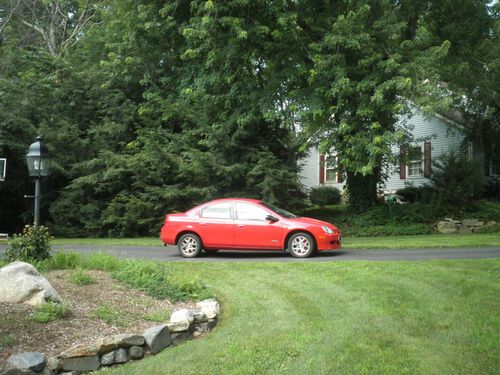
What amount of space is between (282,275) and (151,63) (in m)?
12.5

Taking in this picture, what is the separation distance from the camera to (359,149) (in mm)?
16688

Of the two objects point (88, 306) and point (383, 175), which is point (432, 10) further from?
point (88, 306)

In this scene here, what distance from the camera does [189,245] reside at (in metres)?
13.7

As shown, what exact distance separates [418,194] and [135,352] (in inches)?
797

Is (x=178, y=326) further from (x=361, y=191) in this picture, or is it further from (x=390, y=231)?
(x=361, y=191)

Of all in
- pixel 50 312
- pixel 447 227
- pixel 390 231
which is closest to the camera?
pixel 50 312

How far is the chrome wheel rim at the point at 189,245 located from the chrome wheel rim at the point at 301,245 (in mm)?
2531

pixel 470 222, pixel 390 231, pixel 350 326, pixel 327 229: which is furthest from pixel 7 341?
pixel 470 222

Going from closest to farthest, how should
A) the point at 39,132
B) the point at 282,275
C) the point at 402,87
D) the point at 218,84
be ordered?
the point at 282,275
the point at 402,87
the point at 218,84
the point at 39,132

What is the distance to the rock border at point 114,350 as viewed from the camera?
4727 mm

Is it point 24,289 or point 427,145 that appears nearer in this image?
point 24,289

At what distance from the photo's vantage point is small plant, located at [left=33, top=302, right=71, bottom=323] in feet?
Answer: 18.8

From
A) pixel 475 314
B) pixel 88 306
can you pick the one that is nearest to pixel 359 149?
pixel 475 314

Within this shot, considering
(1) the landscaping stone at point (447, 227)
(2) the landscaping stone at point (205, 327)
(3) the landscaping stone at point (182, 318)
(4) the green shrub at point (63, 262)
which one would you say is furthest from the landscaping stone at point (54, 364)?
(1) the landscaping stone at point (447, 227)
